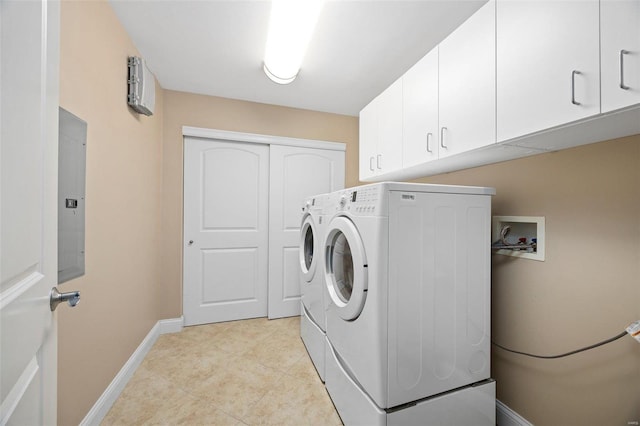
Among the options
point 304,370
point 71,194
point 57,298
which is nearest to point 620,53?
point 57,298

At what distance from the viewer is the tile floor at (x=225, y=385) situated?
4.82 feet

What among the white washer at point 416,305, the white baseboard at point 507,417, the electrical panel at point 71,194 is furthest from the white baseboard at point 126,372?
the white baseboard at point 507,417

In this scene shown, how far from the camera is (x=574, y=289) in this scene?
3.85ft

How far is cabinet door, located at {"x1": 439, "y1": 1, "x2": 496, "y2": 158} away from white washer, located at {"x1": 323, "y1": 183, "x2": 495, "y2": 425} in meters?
0.25

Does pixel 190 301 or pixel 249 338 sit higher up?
pixel 190 301

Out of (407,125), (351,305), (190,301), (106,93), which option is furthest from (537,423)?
(106,93)

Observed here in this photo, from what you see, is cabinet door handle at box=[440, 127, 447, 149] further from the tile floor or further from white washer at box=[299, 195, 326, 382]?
the tile floor

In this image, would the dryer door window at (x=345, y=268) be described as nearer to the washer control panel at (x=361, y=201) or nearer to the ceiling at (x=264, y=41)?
the washer control panel at (x=361, y=201)

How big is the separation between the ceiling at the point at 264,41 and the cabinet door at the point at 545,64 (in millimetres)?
618

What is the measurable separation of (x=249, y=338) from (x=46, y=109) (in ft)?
7.49

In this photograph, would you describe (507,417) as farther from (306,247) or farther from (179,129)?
(179,129)

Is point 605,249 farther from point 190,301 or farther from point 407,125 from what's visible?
point 190,301

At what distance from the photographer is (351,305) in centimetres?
127

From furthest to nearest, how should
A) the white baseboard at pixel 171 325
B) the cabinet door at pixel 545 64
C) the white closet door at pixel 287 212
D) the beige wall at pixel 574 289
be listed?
Answer: the white closet door at pixel 287 212, the white baseboard at pixel 171 325, the beige wall at pixel 574 289, the cabinet door at pixel 545 64
